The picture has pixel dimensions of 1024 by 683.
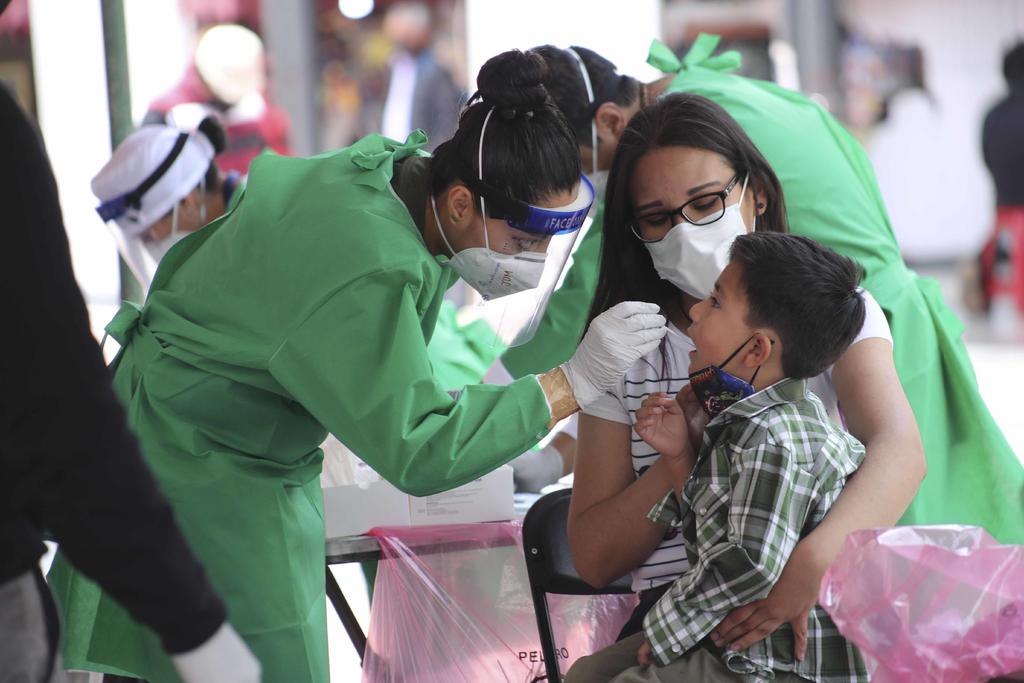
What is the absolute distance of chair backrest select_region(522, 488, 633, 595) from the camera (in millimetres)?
1888

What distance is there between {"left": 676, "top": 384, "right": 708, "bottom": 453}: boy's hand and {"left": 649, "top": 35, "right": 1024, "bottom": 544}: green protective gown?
1.73 feet

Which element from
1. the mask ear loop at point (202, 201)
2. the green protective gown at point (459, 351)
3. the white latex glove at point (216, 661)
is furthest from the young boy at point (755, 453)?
the mask ear loop at point (202, 201)

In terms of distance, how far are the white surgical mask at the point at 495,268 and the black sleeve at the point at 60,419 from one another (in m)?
0.81

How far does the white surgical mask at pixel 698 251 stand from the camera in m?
1.76

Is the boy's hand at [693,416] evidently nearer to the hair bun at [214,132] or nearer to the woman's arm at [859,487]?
the woman's arm at [859,487]

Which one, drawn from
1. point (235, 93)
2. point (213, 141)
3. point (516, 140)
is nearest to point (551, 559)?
point (516, 140)

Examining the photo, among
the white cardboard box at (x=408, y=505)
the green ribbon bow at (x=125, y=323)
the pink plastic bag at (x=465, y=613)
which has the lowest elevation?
the pink plastic bag at (x=465, y=613)

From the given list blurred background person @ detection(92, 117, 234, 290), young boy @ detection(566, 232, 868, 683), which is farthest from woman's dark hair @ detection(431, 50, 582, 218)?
blurred background person @ detection(92, 117, 234, 290)

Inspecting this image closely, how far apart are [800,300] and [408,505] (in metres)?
0.86

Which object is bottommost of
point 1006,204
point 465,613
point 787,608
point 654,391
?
point 1006,204

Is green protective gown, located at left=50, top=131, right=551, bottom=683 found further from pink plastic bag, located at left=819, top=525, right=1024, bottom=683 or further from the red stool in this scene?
the red stool

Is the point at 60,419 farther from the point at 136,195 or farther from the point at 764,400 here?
the point at 136,195

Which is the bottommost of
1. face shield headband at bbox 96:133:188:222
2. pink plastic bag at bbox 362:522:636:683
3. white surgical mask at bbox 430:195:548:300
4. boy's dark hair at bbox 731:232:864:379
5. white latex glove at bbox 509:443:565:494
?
pink plastic bag at bbox 362:522:636:683

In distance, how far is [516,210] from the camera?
1.67m
